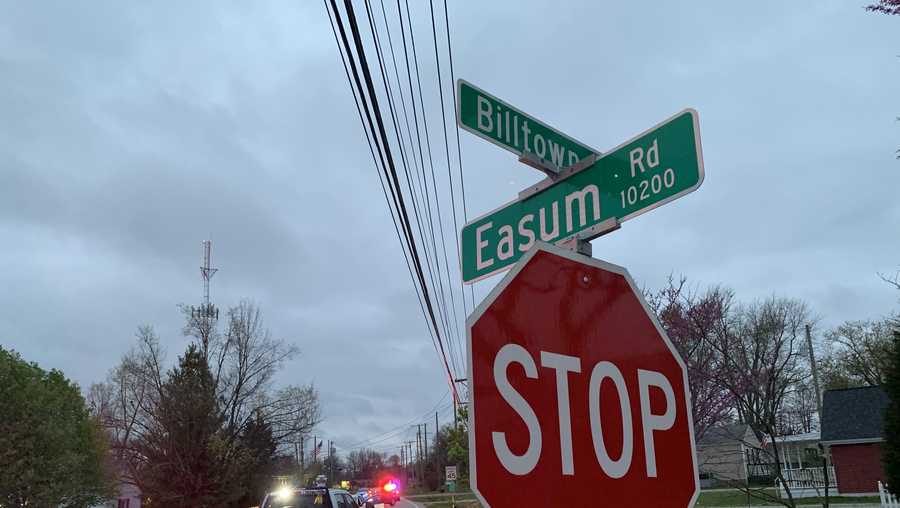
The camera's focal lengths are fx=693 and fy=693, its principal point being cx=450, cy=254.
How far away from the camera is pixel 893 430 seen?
14719 mm

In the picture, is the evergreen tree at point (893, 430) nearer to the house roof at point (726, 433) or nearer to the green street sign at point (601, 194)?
the house roof at point (726, 433)

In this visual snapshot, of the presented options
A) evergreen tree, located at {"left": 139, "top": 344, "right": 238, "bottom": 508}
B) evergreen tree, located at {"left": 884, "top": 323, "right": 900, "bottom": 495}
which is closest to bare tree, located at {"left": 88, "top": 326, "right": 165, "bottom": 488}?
evergreen tree, located at {"left": 139, "top": 344, "right": 238, "bottom": 508}

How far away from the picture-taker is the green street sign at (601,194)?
290 cm

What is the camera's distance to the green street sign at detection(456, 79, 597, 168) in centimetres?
309

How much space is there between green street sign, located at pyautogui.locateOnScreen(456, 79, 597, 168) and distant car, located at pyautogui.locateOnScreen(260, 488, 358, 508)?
1305 cm

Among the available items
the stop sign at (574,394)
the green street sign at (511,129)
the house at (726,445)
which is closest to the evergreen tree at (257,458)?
the house at (726,445)

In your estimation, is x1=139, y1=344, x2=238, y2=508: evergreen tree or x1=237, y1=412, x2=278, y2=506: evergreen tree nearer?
x1=139, y1=344, x2=238, y2=508: evergreen tree

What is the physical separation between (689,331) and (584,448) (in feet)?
39.9

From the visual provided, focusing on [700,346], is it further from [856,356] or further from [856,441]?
[856,356]

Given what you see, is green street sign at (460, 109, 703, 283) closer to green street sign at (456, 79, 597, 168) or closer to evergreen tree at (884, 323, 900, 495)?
green street sign at (456, 79, 597, 168)

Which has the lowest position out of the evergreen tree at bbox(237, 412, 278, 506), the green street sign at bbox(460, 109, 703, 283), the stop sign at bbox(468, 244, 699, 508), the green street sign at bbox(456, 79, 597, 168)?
the evergreen tree at bbox(237, 412, 278, 506)

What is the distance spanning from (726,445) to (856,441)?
615cm

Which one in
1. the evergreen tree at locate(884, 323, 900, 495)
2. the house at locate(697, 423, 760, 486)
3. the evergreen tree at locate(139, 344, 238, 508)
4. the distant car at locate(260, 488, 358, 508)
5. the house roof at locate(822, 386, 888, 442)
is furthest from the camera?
the evergreen tree at locate(139, 344, 238, 508)

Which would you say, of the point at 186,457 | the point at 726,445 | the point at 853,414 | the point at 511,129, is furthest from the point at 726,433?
the point at 186,457
